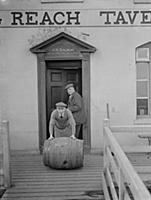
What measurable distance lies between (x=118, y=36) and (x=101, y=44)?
18.3 inches

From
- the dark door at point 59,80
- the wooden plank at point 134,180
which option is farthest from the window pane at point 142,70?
the wooden plank at point 134,180

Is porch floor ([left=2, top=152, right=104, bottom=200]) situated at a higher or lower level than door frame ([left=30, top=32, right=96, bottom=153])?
lower

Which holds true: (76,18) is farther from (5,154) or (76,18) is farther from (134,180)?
(134,180)

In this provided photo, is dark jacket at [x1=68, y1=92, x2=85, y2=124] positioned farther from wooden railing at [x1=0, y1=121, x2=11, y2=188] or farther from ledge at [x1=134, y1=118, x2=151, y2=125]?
wooden railing at [x1=0, y1=121, x2=11, y2=188]

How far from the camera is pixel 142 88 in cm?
948

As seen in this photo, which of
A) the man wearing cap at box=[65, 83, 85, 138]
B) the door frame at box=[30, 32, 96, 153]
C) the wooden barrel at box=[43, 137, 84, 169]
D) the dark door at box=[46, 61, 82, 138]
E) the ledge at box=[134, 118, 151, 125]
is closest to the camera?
the wooden barrel at box=[43, 137, 84, 169]

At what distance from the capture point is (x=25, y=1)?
9.16m

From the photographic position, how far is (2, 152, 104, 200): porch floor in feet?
17.6

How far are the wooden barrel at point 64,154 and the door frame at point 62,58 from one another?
2273 mm

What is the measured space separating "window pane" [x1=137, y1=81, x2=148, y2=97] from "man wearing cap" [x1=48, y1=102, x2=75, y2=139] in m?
2.55

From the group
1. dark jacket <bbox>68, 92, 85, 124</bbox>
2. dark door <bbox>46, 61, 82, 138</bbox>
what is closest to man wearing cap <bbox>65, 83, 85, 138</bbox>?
dark jacket <bbox>68, 92, 85, 124</bbox>

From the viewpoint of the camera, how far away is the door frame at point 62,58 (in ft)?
29.8

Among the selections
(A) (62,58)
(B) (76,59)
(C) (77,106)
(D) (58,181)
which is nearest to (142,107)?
(C) (77,106)

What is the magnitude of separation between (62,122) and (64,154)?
766 mm
